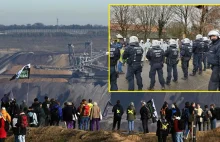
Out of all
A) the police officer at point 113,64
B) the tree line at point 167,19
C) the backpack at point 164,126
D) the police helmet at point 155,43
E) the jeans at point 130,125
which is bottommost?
the jeans at point 130,125

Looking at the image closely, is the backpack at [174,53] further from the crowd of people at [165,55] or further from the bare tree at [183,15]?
the bare tree at [183,15]

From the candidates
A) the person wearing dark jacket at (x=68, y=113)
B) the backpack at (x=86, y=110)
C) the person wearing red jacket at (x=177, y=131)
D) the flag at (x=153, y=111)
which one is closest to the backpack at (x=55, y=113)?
the person wearing dark jacket at (x=68, y=113)

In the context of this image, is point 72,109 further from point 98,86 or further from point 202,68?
point 98,86

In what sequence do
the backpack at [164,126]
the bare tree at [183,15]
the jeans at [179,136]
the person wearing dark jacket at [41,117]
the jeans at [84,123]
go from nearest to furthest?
the backpack at [164,126], the jeans at [179,136], the person wearing dark jacket at [41,117], the jeans at [84,123], the bare tree at [183,15]

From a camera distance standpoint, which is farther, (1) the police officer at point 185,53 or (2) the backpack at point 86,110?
(1) the police officer at point 185,53

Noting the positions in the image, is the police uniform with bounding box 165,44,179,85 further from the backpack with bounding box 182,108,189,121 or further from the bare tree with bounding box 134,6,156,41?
the backpack with bounding box 182,108,189,121

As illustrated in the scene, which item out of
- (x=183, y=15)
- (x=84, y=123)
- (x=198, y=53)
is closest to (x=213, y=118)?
(x=198, y=53)

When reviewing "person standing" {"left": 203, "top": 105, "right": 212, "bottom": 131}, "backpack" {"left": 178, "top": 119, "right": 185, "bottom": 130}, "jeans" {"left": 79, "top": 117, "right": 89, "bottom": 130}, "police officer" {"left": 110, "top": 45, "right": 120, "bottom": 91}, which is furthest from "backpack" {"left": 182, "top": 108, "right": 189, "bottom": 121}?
"police officer" {"left": 110, "top": 45, "right": 120, "bottom": 91}

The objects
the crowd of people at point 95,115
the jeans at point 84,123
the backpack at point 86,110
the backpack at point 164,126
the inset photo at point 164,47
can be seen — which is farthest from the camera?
the inset photo at point 164,47
